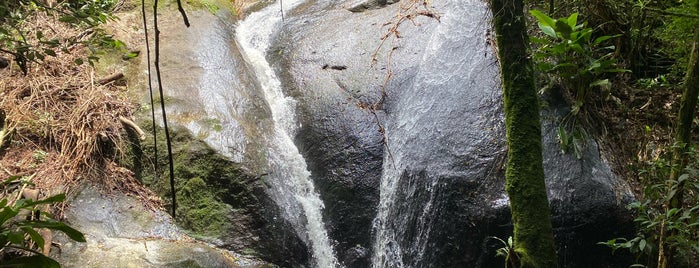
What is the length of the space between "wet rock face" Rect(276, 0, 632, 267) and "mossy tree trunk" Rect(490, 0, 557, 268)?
1.55m

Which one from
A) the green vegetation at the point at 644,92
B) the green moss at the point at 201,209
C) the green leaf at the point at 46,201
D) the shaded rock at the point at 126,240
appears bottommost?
the shaded rock at the point at 126,240

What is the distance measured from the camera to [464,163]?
456 cm


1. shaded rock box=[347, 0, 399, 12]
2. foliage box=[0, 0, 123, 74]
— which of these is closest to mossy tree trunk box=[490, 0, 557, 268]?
foliage box=[0, 0, 123, 74]

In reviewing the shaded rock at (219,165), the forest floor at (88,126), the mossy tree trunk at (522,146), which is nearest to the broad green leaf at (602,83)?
the forest floor at (88,126)

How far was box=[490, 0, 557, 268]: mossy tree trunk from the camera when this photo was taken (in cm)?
254

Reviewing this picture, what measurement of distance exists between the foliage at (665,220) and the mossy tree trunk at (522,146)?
1.20 m

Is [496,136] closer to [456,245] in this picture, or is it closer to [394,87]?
[456,245]

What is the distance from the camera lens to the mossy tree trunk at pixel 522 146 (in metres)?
2.54

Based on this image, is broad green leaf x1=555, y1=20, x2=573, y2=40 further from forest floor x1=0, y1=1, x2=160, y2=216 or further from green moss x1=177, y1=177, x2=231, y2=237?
forest floor x1=0, y1=1, x2=160, y2=216

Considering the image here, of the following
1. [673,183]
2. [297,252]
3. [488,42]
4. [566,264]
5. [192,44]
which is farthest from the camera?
[192,44]

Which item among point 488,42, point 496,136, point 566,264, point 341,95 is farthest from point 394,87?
point 566,264

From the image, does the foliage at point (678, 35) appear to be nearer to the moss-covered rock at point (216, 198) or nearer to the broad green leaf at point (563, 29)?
the broad green leaf at point (563, 29)

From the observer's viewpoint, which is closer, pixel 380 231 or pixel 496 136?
pixel 496 136

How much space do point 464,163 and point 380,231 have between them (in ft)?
3.50
